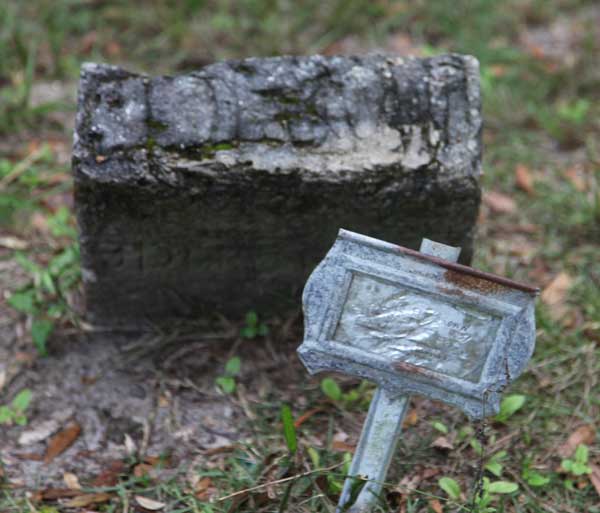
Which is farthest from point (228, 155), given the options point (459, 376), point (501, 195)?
point (501, 195)

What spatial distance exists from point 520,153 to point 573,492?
1.61 metres

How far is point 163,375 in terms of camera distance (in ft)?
7.43

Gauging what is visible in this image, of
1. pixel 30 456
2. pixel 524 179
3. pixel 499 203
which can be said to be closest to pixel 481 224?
pixel 499 203

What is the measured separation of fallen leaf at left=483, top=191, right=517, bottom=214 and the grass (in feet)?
0.07

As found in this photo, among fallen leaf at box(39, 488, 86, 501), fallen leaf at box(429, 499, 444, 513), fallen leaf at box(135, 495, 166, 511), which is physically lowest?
fallen leaf at box(39, 488, 86, 501)

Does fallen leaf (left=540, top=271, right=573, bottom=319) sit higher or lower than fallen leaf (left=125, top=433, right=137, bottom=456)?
higher

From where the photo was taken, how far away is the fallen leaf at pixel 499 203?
9.78 ft

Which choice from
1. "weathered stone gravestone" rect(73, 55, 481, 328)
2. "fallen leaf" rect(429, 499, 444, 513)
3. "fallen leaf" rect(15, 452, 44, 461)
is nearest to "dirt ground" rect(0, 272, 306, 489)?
"fallen leaf" rect(15, 452, 44, 461)

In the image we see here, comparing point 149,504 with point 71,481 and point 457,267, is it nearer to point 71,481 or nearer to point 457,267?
point 71,481

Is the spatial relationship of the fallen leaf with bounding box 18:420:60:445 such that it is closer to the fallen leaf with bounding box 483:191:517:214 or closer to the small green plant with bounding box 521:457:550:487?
the small green plant with bounding box 521:457:550:487

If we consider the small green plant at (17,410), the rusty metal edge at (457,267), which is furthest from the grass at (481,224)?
the rusty metal edge at (457,267)

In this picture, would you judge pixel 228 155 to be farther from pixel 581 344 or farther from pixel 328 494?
pixel 581 344

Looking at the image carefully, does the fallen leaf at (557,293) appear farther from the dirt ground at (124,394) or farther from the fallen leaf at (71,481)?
the fallen leaf at (71,481)

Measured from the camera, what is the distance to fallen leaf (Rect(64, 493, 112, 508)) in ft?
6.27
